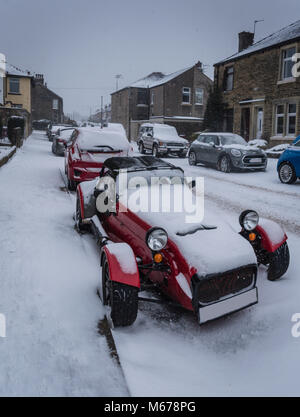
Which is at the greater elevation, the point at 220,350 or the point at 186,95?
the point at 186,95

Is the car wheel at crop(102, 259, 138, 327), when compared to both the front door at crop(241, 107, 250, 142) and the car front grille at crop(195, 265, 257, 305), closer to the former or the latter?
the car front grille at crop(195, 265, 257, 305)

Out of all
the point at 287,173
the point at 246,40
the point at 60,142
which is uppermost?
the point at 246,40

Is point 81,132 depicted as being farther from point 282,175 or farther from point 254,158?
point 254,158

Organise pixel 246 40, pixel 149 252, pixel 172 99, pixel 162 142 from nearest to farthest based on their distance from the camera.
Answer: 1. pixel 149 252
2. pixel 162 142
3. pixel 246 40
4. pixel 172 99

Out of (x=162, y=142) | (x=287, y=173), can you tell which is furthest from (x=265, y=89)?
(x=287, y=173)

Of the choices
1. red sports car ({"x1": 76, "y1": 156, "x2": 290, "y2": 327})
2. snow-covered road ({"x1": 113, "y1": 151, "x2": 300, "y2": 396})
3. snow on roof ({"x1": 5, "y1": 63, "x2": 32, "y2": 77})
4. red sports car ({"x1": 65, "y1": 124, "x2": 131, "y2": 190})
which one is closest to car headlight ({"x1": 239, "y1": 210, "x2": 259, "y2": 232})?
red sports car ({"x1": 76, "y1": 156, "x2": 290, "y2": 327})

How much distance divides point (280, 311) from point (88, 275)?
2.37m

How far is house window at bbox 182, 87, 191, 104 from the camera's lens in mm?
46500

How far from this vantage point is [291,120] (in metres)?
22.9

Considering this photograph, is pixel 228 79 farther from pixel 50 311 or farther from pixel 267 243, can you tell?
pixel 50 311

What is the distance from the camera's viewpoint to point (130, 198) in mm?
4996

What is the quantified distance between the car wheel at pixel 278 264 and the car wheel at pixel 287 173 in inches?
313

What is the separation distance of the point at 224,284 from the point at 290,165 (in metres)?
9.47

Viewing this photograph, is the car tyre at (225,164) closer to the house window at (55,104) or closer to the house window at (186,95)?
the house window at (186,95)
